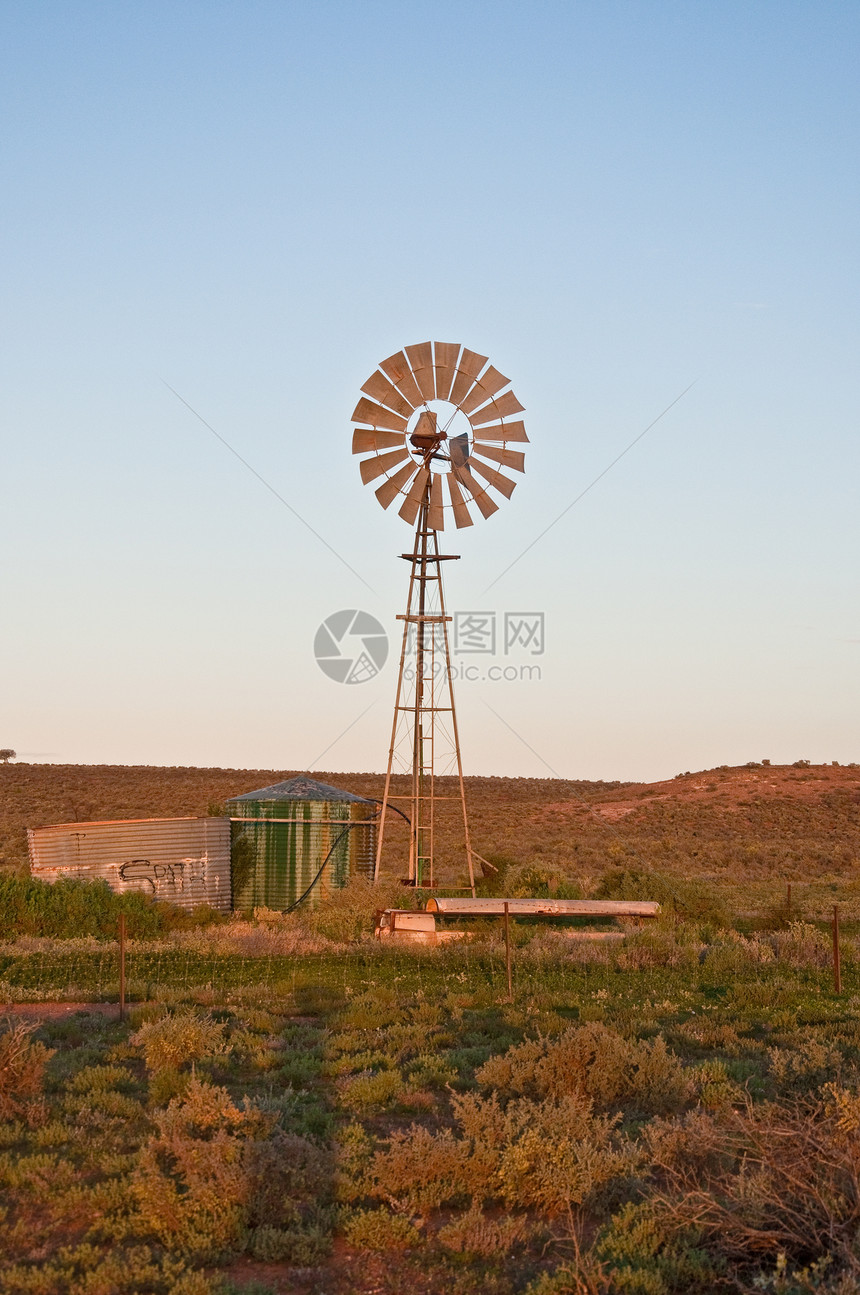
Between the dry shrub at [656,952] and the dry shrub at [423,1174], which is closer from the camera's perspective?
the dry shrub at [423,1174]

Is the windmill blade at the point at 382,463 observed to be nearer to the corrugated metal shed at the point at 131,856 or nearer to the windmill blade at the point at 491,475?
the windmill blade at the point at 491,475

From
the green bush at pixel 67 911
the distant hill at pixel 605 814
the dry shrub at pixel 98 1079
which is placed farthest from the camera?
the distant hill at pixel 605 814

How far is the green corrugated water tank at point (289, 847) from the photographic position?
2445 centimetres

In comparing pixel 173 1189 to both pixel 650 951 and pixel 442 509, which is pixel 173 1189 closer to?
pixel 650 951

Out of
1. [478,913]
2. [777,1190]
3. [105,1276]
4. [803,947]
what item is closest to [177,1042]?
[105,1276]

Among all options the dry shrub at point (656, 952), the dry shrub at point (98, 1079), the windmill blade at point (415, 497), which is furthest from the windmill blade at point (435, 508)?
the dry shrub at point (98, 1079)

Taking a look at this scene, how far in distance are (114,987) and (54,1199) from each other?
7.74 metres

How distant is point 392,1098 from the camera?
10.6 metres

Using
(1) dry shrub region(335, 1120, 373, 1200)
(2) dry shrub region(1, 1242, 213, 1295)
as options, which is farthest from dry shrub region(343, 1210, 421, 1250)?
(2) dry shrub region(1, 1242, 213, 1295)

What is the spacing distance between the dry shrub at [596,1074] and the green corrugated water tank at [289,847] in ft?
46.0

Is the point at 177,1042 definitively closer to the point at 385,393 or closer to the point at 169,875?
the point at 169,875

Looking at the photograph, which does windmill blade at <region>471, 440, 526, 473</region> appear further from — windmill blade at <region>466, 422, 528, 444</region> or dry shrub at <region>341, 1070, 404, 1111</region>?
dry shrub at <region>341, 1070, 404, 1111</region>

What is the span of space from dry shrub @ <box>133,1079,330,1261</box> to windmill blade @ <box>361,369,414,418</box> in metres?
15.7

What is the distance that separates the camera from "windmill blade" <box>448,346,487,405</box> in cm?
2228
